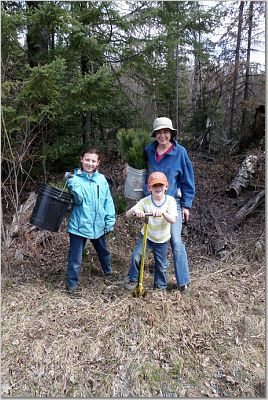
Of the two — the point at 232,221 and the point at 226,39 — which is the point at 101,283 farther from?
the point at 226,39

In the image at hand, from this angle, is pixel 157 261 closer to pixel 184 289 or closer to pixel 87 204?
pixel 184 289

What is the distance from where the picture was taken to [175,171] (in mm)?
3654

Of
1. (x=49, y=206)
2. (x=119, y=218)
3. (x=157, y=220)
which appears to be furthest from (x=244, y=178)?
(x=49, y=206)

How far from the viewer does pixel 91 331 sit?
328 centimetres

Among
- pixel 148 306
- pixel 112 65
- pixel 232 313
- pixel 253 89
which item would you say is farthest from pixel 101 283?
pixel 253 89

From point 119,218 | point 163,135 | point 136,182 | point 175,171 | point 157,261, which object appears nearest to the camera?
point 163,135

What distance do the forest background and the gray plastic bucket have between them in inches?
44.0

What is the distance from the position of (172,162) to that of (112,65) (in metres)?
4.10

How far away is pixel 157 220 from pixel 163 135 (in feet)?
2.94

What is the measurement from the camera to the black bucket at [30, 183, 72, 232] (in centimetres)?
360

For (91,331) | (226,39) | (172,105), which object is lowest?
(91,331)

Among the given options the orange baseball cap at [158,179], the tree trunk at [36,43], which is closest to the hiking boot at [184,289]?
the orange baseball cap at [158,179]

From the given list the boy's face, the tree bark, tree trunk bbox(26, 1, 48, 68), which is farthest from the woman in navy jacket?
tree trunk bbox(26, 1, 48, 68)

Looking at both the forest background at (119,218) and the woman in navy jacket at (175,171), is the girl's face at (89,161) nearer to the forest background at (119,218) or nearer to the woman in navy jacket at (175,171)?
the woman in navy jacket at (175,171)
